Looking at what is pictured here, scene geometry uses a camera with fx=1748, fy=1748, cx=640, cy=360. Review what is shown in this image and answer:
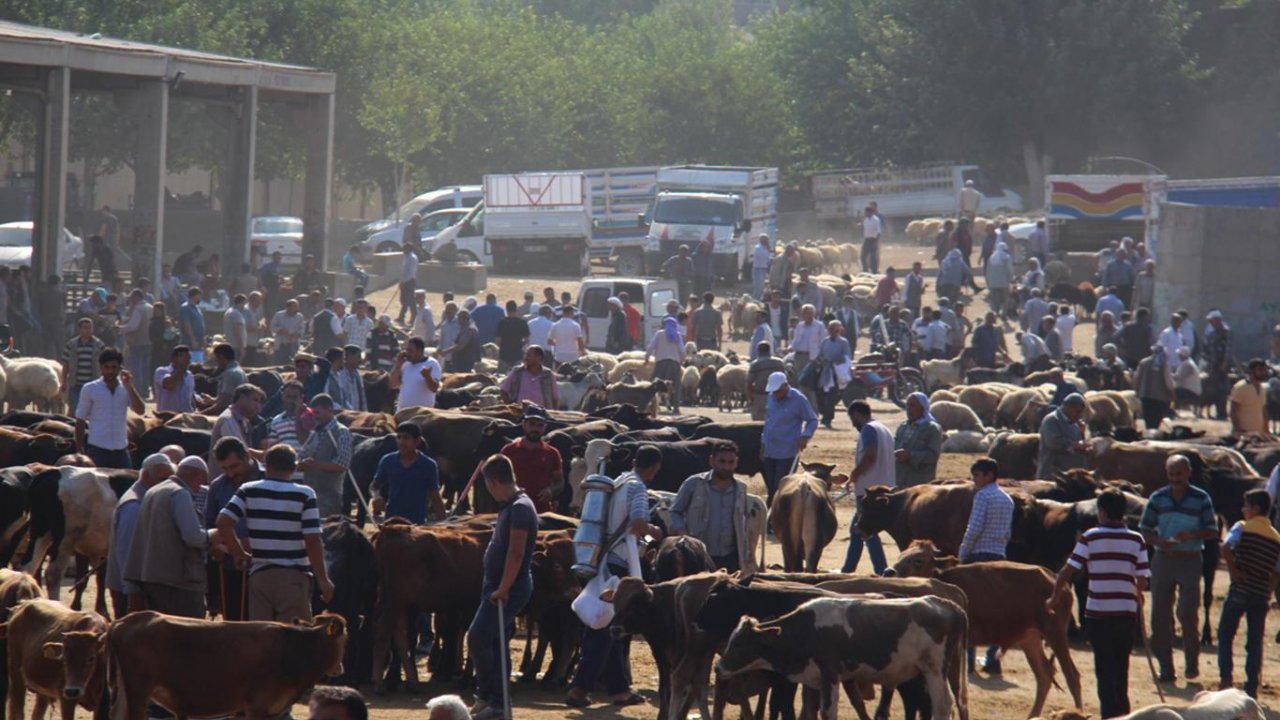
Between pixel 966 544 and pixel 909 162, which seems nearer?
pixel 966 544

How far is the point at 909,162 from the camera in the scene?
2402 inches

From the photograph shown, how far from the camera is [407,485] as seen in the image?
13148mm

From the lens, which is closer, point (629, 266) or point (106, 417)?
point (106, 417)

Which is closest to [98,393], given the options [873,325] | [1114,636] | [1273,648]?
[1114,636]

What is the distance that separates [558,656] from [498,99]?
168 feet

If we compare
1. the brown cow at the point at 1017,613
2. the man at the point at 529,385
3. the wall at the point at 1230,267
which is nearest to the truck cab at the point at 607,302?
the wall at the point at 1230,267

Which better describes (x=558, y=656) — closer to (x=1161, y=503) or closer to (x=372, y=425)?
(x=1161, y=503)

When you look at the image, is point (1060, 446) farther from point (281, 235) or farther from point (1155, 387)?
point (281, 235)

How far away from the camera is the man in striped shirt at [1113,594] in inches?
438

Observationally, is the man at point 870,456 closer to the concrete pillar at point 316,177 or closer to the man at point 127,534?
the man at point 127,534

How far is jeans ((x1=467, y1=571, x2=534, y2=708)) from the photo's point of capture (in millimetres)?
10828

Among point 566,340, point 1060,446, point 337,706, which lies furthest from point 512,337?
point 337,706

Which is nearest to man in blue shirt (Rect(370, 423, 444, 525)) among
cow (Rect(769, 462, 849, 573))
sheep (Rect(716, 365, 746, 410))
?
cow (Rect(769, 462, 849, 573))

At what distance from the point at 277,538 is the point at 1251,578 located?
698cm
